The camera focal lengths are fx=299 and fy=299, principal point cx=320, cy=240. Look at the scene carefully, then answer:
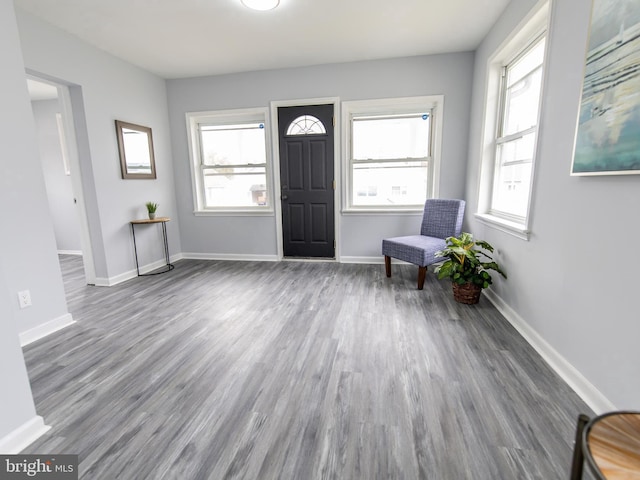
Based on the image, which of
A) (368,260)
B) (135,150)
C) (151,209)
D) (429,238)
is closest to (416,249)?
(429,238)

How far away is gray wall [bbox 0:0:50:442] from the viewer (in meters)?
2.06

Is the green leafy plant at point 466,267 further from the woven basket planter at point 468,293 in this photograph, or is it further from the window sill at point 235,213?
the window sill at point 235,213

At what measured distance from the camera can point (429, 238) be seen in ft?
11.3

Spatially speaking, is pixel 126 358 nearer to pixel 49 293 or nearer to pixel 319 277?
pixel 49 293

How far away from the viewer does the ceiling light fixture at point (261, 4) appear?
2.39 meters

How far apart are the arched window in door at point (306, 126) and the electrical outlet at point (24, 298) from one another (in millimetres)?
3165

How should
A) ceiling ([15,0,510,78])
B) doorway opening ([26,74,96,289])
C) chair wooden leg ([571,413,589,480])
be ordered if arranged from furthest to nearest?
Answer: doorway opening ([26,74,96,289])
ceiling ([15,0,510,78])
chair wooden leg ([571,413,589,480])

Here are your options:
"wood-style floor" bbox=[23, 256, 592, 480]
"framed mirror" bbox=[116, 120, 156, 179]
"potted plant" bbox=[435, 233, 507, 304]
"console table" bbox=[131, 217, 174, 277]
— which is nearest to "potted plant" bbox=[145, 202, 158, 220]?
"console table" bbox=[131, 217, 174, 277]

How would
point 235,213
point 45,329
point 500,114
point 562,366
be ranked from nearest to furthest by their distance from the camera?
1. point 562,366
2. point 45,329
3. point 500,114
4. point 235,213

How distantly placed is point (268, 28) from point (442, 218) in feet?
8.81

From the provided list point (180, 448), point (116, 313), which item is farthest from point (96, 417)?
point (116, 313)

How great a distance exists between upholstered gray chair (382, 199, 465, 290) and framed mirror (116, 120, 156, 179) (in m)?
3.20

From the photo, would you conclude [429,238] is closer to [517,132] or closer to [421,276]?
[421,276]

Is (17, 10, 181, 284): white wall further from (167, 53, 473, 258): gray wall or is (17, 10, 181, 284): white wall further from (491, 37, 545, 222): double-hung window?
(491, 37, 545, 222): double-hung window
